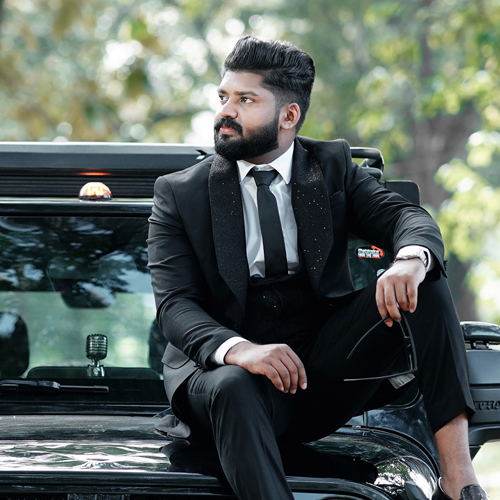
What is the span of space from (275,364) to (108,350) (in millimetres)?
967

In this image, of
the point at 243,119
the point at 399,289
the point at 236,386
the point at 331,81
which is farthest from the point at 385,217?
the point at 331,81

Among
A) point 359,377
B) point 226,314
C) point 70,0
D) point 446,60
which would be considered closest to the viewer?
point 359,377

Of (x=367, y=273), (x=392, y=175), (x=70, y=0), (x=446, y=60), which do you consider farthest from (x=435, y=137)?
(x=367, y=273)

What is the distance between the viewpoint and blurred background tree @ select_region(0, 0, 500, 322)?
9.34 m

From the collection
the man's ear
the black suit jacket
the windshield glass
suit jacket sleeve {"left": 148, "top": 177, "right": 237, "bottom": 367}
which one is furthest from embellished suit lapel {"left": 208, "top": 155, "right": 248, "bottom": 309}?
the windshield glass

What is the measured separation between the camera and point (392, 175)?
14516mm

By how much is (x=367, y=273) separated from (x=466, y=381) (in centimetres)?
94

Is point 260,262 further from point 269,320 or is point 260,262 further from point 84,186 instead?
point 84,186

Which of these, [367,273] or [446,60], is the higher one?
[446,60]

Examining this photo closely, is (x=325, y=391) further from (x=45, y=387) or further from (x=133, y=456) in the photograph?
(x=45, y=387)

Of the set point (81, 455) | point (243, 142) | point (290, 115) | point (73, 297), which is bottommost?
point (81, 455)

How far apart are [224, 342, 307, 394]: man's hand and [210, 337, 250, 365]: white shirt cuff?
0.05 m

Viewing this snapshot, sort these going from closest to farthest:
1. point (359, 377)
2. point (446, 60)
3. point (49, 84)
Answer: point (359, 377) < point (49, 84) < point (446, 60)

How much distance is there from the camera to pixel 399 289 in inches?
100
